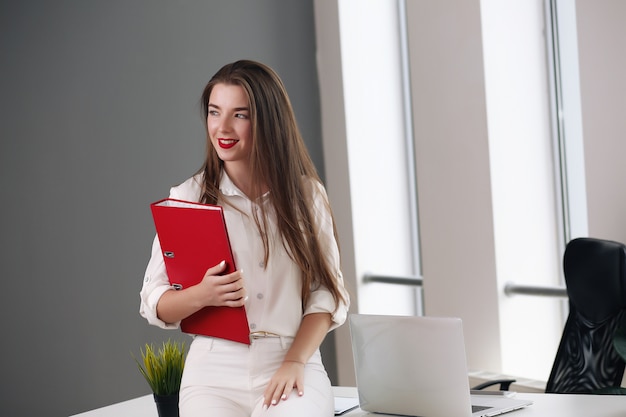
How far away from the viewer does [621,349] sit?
227cm

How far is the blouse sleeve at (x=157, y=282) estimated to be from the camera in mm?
1834

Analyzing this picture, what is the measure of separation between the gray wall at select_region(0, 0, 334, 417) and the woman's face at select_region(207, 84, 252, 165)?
2225 millimetres

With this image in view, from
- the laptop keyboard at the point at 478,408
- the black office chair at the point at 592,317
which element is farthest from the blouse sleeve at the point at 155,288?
the black office chair at the point at 592,317

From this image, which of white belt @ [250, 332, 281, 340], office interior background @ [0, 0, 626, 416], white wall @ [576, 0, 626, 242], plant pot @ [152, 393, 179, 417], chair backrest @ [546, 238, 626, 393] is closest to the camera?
white belt @ [250, 332, 281, 340]

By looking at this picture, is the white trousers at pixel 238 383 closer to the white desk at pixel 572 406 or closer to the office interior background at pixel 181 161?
the white desk at pixel 572 406

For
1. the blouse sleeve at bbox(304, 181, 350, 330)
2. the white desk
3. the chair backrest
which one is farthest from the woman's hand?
the chair backrest

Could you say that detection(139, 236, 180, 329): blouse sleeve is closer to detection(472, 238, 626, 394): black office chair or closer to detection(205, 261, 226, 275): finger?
detection(205, 261, 226, 275): finger

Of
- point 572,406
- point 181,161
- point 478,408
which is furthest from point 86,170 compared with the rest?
point 572,406

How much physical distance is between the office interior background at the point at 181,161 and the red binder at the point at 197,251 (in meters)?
2.21

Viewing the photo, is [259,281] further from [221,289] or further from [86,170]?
[86,170]

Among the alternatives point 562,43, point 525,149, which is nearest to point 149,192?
point 525,149

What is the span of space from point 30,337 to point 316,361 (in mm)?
2362

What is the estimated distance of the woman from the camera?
1758 millimetres

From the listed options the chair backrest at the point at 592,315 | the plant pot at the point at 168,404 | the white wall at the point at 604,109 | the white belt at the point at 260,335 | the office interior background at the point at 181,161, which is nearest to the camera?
the white belt at the point at 260,335
